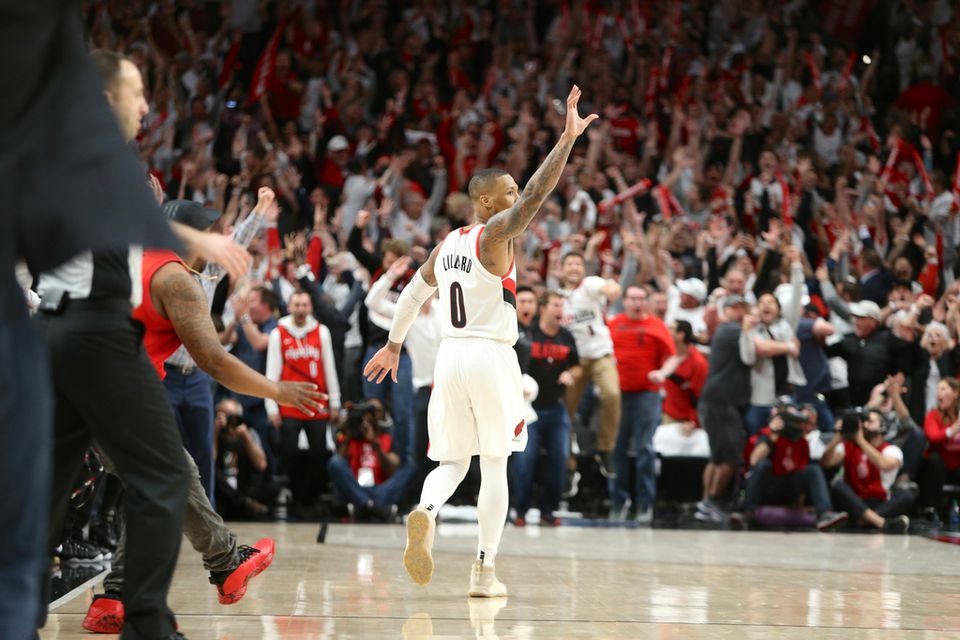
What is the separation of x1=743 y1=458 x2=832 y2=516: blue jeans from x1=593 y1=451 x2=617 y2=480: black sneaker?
1380 mm

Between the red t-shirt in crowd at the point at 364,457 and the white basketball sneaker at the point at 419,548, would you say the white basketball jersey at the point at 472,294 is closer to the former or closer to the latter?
the white basketball sneaker at the point at 419,548

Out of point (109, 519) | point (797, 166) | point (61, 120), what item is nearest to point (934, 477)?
point (797, 166)

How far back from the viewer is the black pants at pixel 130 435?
4000mm

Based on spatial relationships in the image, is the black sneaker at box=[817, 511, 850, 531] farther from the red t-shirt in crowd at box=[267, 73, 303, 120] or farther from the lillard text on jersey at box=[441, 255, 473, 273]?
the red t-shirt in crowd at box=[267, 73, 303, 120]

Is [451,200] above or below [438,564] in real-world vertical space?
above

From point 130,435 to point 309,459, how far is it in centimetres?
828

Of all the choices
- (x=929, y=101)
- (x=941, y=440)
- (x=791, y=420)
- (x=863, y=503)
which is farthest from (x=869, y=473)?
(x=929, y=101)

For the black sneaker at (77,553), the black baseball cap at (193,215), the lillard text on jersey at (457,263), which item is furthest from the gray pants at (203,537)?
the black sneaker at (77,553)

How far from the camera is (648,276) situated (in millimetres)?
14000

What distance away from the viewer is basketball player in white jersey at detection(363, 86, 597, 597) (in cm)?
682

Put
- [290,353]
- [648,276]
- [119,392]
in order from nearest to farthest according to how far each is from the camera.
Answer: [119,392]
[290,353]
[648,276]

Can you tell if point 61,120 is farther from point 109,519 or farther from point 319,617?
point 109,519

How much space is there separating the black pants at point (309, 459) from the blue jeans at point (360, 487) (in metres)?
0.32

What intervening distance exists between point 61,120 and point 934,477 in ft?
37.1
